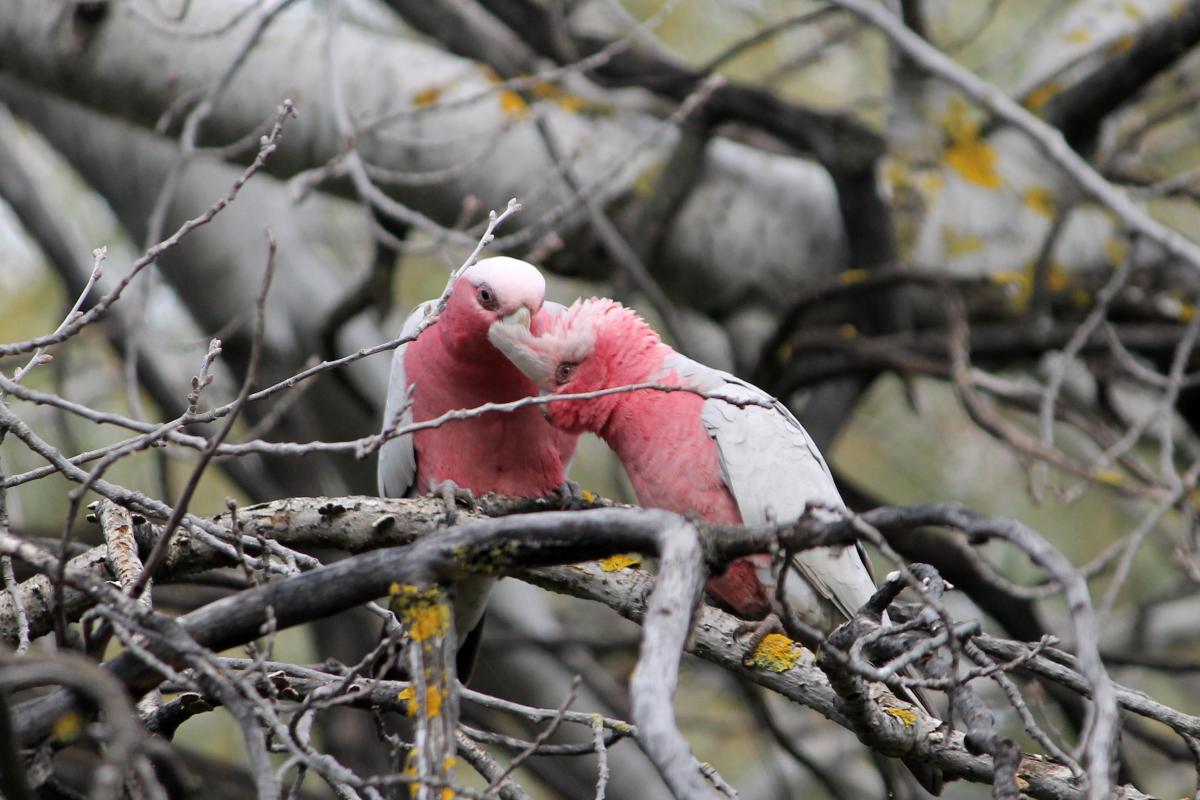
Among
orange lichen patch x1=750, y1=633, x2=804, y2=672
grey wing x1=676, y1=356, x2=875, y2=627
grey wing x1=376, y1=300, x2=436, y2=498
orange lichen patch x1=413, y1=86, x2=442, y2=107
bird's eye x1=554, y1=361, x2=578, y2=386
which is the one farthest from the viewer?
orange lichen patch x1=413, y1=86, x2=442, y2=107

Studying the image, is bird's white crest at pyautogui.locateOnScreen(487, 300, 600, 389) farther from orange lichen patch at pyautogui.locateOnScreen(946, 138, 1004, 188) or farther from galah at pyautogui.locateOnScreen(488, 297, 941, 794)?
orange lichen patch at pyautogui.locateOnScreen(946, 138, 1004, 188)

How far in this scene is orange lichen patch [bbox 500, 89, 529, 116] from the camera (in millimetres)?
4727

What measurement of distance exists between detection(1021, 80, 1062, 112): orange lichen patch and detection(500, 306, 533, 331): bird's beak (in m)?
2.99

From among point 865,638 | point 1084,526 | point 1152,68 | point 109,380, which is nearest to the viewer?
point 865,638

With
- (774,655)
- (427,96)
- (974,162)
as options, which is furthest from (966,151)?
(774,655)

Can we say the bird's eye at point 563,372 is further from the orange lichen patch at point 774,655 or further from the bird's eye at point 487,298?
the orange lichen patch at point 774,655

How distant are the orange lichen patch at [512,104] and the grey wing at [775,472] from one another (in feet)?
6.69

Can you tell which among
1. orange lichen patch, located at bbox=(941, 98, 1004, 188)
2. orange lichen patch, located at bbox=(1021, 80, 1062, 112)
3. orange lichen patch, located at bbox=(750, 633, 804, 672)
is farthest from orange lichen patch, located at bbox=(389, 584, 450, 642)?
orange lichen patch, located at bbox=(1021, 80, 1062, 112)

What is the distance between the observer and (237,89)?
4660mm

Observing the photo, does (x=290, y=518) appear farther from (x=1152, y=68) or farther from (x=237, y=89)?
(x=1152, y=68)

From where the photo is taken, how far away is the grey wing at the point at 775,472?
114 inches

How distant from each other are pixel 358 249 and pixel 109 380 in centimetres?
156

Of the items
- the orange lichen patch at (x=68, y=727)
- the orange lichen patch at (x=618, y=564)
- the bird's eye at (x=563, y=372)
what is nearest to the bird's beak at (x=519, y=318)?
the bird's eye at (x=563, y=372)

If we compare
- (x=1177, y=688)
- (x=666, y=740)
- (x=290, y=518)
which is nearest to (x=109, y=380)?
(x=290, y=518)
